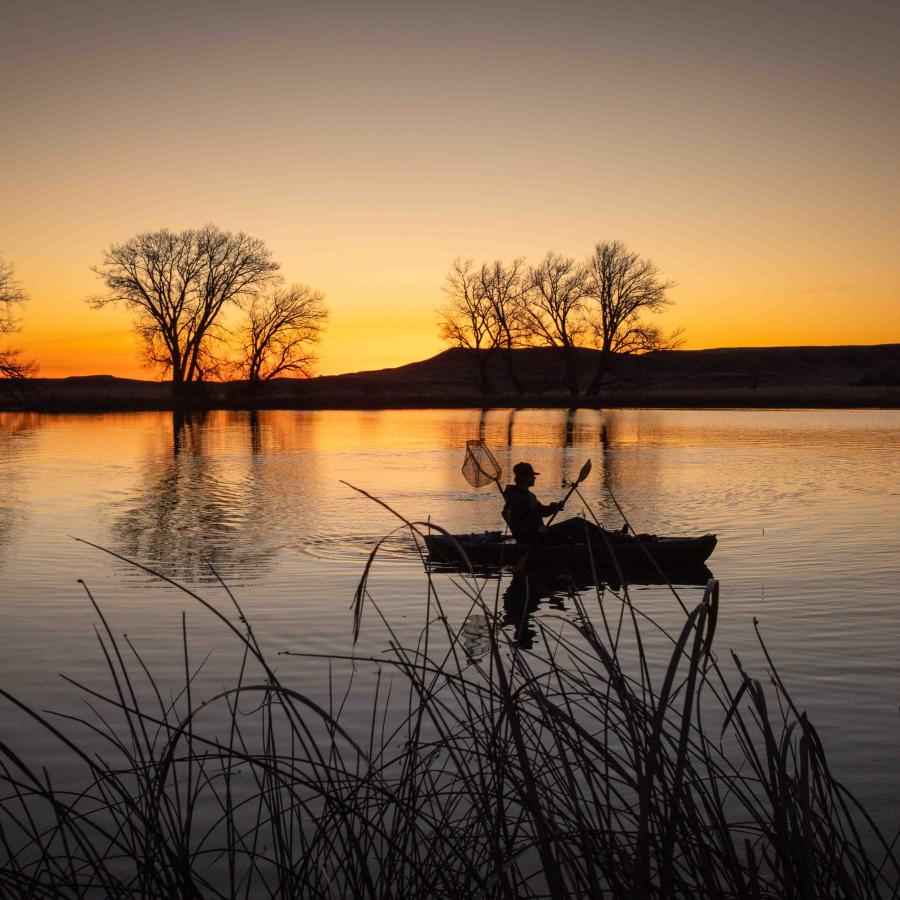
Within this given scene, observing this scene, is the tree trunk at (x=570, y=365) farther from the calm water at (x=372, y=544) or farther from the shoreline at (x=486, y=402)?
the calm water at (x=372, y=544)

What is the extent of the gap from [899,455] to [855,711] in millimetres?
27162

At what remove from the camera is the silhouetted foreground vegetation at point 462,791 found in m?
2.40

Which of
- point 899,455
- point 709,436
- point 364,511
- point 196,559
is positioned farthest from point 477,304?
point 196,559

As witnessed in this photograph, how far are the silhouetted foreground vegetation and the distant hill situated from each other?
145ft

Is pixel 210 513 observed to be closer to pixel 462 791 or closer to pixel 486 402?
pixel 462 791

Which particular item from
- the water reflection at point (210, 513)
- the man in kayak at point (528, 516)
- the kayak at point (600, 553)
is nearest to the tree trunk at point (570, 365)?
the water reflection at point (210, 513)

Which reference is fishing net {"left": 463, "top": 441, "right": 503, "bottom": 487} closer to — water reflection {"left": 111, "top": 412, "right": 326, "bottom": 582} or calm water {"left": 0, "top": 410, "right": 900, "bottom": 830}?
calm water {"left": 0, "top": 410, "right": 900, "bottom": 830}

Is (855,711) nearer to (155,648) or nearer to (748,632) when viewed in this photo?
(748,632)

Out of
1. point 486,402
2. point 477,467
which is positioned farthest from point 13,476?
point 486,402

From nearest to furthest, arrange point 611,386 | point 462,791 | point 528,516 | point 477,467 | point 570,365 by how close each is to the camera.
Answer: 1. point 462,791
2. point 477,467
3. point 528,516
4. point 570,365
5. point 611,386

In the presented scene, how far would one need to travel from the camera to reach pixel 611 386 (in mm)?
105938

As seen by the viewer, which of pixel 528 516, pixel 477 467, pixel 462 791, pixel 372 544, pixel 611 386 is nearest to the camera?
pixel 462 791

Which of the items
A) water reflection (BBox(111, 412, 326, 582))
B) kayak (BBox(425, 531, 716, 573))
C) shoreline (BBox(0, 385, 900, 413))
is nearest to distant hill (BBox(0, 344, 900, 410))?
shoreline (BBox(0, 385, 900, 413))

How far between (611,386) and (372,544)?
92066mm
